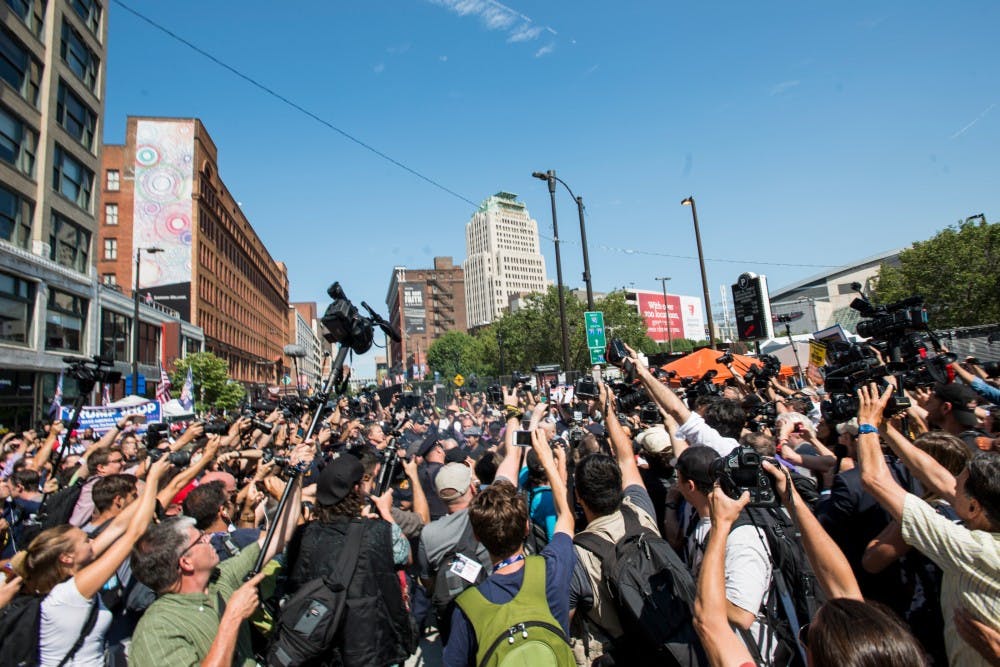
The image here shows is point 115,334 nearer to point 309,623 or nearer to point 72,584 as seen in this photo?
point 72,584

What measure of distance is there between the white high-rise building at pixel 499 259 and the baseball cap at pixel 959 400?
142035mm

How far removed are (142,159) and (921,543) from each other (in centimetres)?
6082

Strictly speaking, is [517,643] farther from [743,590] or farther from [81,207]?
[81,207]

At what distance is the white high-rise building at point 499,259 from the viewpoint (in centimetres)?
15425

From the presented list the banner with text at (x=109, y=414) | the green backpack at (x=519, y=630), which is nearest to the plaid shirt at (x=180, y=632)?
the green backpack at (x=519, y=630)

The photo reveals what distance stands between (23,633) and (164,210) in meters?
55.6

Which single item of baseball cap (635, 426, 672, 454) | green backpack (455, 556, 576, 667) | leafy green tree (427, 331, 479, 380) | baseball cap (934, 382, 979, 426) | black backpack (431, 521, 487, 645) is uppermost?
leafy green tree (427, 331, 479, 380)

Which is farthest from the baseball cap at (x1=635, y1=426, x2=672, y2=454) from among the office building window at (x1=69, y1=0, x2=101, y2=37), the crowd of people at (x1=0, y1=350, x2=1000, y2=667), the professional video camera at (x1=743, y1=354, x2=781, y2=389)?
the office building window at (x1=69, y1=0, x2=101, y2=37)

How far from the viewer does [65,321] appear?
26.2 m

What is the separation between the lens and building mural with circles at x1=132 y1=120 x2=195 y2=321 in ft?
158

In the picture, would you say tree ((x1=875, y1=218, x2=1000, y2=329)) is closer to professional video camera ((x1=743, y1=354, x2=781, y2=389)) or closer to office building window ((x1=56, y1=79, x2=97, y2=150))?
professional video camera ((x1=743, y1=354, x2=781, y2=389))

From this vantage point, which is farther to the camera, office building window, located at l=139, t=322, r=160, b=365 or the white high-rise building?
the white high-rise building

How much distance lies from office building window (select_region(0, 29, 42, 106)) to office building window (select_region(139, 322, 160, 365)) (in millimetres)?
16804

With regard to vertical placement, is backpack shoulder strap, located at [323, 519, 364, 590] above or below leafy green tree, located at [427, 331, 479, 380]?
below
